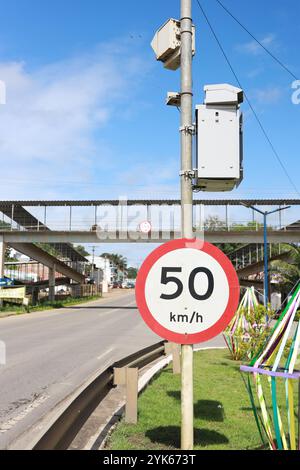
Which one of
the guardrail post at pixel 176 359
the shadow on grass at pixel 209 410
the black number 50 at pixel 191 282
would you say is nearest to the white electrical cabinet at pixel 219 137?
the black number 50 at pixel 191 282

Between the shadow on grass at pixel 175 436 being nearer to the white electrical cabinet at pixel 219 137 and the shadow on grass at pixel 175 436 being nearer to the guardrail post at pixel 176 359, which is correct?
the white electrical cabinet at pixel 219 137

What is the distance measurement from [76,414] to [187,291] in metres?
1.77

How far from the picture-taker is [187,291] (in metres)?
3.44

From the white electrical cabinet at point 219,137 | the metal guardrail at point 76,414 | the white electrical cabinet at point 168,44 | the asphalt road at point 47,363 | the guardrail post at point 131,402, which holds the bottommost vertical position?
the asphalt road at point 47,363

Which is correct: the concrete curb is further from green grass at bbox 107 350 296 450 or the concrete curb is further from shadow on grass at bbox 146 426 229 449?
shadow on grass at bbox 146 426 229 449

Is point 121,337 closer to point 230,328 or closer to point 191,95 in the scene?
point 230,328

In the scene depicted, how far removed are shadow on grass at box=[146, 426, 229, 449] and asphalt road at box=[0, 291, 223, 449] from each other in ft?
3.77

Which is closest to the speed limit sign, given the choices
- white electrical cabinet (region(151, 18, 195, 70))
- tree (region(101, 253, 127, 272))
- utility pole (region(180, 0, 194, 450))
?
utility pole (region(180, 0, 194, 450))

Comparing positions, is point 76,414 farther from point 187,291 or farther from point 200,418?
point 200,418

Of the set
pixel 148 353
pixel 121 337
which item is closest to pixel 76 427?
pixel 148 353

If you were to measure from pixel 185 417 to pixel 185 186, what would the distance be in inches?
66.8

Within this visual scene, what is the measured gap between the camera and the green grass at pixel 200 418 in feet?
16.8

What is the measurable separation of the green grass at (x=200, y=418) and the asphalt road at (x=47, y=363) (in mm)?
1013

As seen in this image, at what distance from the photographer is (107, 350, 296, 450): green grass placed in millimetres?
5105
